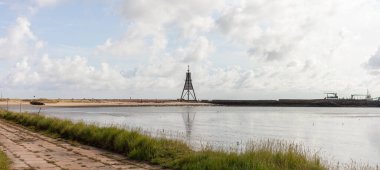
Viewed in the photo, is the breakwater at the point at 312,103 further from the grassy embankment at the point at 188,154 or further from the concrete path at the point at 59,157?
the concrete path at the point at 59,157

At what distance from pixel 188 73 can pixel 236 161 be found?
118m

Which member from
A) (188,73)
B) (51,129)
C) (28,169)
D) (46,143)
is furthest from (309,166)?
(188,73)

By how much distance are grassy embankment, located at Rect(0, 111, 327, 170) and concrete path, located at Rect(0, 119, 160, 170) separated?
640mm

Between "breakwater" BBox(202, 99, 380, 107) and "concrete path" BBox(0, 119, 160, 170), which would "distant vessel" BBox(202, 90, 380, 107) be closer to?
"breakwater" BBox(202, 99, 380, 107)

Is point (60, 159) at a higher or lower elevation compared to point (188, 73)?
lower

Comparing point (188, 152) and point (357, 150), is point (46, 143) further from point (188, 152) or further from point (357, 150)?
point (357, 150)

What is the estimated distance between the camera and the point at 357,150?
25.3 metres

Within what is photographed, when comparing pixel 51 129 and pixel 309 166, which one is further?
pixel 51 129

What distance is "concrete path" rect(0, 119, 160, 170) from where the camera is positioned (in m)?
14.6

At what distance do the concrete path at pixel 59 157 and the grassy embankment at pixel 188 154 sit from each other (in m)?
0.64

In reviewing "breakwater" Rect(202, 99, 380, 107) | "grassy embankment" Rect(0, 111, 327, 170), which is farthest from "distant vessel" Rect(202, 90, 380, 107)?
"grassy embankment" Rect(0, 111, 327, 170)

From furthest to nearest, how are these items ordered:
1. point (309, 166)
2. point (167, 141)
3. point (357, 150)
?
1. point (357, 150)
2. point (167, 141)
3. point (309, 166)

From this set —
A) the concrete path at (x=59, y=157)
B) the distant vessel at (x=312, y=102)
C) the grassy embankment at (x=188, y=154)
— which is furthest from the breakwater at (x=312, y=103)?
the concrete path at (x=59, y=157)

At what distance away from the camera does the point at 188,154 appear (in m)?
15.4
